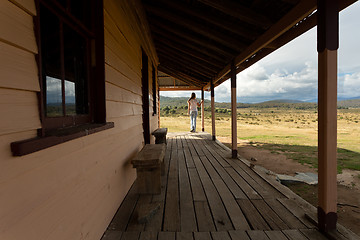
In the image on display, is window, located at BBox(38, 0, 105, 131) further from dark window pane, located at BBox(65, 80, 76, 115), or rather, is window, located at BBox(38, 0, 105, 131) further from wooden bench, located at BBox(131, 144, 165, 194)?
wooden bench, located at BBox(131, 144, 165, 194)

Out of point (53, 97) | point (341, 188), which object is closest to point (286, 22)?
point (53, 97)

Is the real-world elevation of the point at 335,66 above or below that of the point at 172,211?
above

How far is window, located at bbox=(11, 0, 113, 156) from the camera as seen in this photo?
113 centimetres

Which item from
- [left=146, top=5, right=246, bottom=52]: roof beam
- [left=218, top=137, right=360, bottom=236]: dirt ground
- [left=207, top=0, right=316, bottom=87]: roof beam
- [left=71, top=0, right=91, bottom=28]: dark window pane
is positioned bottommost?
[left=218, top=137, right=360, bottom=236]: dirt ground

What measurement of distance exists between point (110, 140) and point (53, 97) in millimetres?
909

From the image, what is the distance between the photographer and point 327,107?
6.01ft

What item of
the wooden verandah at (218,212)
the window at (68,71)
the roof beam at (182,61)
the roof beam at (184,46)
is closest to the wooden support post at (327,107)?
the wooden verandah at (218,212)

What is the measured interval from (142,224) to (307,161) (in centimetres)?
525

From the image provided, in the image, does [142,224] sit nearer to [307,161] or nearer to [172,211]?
[172,211]

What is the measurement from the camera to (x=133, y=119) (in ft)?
10.6

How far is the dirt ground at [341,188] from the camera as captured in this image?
2.67m

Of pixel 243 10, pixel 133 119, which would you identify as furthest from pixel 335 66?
pixel 133 119

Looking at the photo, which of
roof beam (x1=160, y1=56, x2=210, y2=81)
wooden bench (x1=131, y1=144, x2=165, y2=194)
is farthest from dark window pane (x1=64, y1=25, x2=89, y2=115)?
roof beam (x1=160, y1=56, x2=210, y2=81)

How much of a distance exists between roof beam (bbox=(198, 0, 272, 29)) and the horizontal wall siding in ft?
4.46
